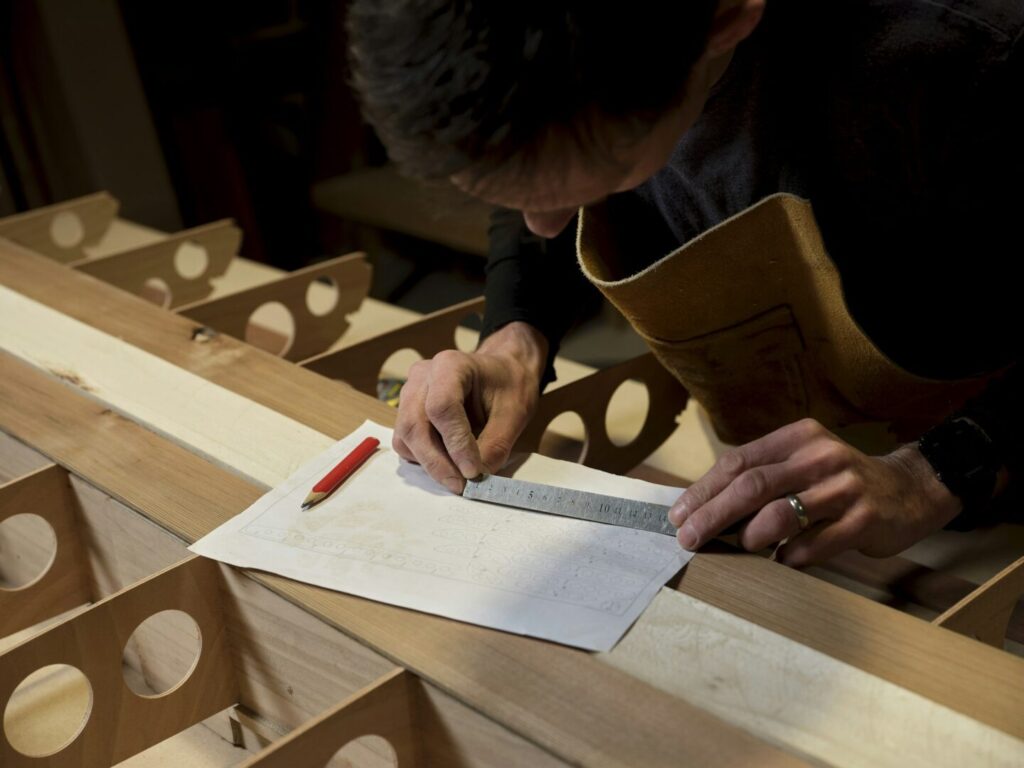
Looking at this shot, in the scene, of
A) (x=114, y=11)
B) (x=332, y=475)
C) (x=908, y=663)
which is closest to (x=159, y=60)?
(x=114, y=11)

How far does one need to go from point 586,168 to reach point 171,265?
5.17ft

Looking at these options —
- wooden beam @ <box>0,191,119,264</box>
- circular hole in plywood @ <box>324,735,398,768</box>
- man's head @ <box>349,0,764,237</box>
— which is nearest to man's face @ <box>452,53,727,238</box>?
man's head @ <box>349,0,764,237</box>

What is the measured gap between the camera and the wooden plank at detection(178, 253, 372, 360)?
1898mm

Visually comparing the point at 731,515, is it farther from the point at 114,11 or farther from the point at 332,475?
the point at 114,11

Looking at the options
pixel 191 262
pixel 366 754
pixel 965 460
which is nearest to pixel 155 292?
pixel 191 262

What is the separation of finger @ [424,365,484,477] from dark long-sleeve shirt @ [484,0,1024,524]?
417 millimetres

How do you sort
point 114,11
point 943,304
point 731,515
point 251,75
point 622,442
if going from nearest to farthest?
1. point 731,515
2. point 943,304
3. point 622,442
4. point 114,11
5. point 251,75

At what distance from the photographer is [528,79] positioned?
73 cm

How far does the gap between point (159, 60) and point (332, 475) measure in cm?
297

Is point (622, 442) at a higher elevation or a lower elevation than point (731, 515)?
lower

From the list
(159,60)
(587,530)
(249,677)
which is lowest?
(249,677)

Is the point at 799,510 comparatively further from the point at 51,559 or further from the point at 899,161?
the point at 51,559

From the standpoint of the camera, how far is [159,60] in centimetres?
374

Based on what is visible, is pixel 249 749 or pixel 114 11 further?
pixel 114 11
